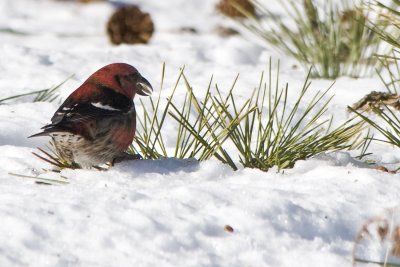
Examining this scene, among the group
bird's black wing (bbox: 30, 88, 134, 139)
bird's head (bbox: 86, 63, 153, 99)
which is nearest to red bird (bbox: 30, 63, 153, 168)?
bird's black wing (bbox: 30, 88, 134, 139)

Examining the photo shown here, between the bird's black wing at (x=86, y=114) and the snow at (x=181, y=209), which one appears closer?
the snow at (x=181, y=209)

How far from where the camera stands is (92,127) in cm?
394

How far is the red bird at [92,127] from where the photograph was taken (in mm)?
3887

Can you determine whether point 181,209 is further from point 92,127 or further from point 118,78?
point 118,78

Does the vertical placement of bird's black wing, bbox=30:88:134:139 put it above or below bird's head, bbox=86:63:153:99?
below

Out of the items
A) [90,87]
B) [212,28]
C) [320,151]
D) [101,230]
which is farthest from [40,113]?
[212,28]

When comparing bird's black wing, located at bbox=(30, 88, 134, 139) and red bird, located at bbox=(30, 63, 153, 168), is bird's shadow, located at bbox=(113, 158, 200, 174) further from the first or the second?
bird's black wing, located at bbox=(30, 88, 134, 139)

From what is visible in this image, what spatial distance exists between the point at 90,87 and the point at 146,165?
1.80 feet

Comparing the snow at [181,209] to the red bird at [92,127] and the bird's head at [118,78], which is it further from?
the bird's head at [118,78]

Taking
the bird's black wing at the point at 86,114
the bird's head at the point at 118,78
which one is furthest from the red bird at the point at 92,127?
the bird's head at the point at 118,78

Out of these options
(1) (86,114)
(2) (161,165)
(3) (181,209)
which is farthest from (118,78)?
(3) (181,209)

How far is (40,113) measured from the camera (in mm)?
A: 5043

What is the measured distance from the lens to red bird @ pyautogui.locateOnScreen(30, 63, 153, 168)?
12.8 feet

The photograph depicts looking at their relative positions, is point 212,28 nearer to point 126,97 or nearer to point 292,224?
point 126,97
